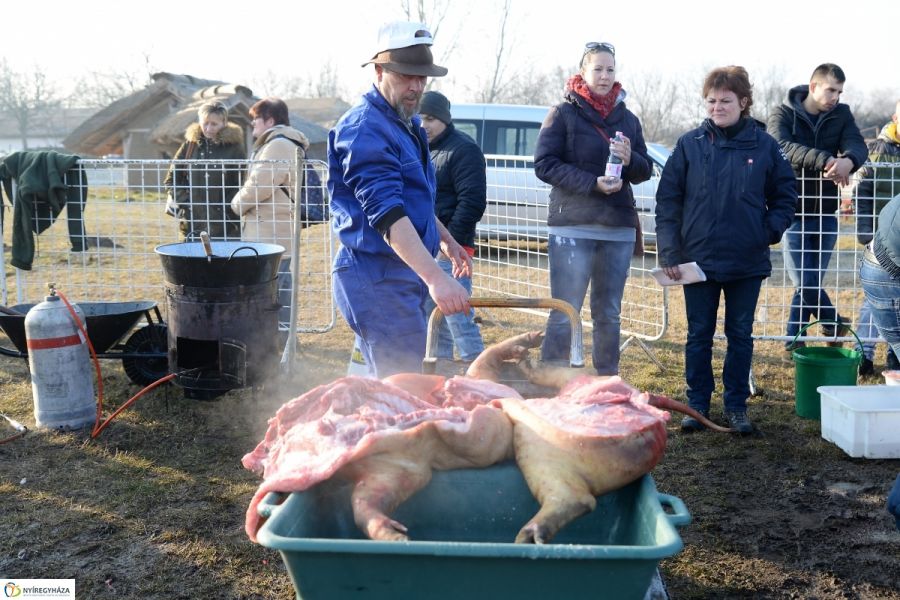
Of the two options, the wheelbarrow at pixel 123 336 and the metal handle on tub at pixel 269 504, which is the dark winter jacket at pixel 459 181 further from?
the metal handle on tub at pixel 269 504

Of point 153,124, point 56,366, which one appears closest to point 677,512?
point 56,366

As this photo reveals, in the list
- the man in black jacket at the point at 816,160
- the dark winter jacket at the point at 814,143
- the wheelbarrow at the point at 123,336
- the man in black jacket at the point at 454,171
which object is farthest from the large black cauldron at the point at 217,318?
the dark winter jacket at the point at 814,143

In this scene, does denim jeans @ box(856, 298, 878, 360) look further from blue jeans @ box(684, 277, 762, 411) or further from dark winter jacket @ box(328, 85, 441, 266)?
dark winter jacket @ box(328, 85, 441, 266)

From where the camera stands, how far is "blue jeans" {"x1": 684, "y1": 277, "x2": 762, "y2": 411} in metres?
5.00

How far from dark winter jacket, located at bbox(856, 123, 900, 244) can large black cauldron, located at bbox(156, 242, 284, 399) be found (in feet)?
14.6

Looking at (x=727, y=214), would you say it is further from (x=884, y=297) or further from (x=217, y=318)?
(x=217, y=318)

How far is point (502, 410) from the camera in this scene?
247cm

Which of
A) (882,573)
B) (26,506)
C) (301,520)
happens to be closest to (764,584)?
(882,573)

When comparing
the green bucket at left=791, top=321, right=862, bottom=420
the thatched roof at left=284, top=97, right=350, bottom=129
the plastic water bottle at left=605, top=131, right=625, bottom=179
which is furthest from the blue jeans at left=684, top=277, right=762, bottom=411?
the thatched roof at left=284, top=97, right=350, bottom=129

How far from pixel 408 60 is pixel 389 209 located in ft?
1.91

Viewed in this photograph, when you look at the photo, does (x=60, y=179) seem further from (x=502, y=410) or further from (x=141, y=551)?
(x=502, y=410)

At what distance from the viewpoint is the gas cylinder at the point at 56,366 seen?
200 inches

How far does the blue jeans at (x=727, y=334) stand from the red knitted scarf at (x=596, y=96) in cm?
123

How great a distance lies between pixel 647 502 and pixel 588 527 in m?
0.29
